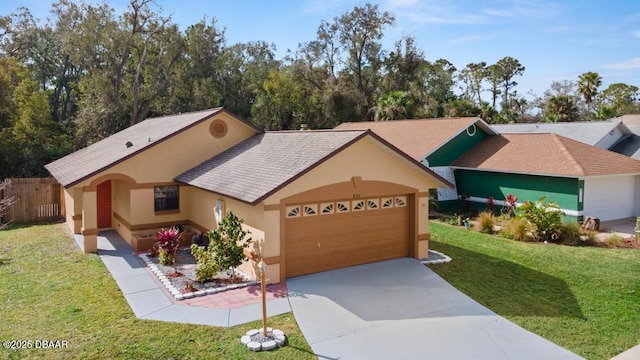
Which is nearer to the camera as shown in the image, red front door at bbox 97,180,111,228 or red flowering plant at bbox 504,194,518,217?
red front door at bbox 97,180,111,228

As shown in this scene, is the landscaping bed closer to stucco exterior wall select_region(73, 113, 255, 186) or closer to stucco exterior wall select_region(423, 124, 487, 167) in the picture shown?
stucco exterior wall select_region(73, 113, 255, 186)

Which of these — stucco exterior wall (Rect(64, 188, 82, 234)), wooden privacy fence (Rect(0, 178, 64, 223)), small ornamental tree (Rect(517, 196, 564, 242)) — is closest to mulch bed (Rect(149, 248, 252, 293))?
stucco exterior wall (Rect(64, 188, 82, 234))

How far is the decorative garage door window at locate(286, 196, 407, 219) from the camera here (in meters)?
11.9

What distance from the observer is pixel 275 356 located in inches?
304

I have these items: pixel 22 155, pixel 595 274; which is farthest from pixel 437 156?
pixel 22 155

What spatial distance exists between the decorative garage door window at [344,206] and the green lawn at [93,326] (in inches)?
125

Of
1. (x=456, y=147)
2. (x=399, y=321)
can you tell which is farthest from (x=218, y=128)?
(x=456, y=147)

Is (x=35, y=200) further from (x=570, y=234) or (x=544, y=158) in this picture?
(x=544, y=158)

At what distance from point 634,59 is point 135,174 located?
144ft

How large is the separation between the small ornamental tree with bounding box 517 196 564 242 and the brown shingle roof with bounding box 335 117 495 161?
7.22m

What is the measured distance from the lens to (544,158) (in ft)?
69.9

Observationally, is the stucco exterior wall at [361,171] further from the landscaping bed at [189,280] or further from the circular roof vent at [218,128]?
the circular roof vent at [218,128]

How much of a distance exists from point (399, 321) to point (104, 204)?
13.8 metres

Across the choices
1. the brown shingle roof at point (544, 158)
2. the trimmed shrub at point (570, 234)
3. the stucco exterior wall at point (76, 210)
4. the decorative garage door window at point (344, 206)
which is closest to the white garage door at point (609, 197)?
the brown shingle roof at point (544, 158)
